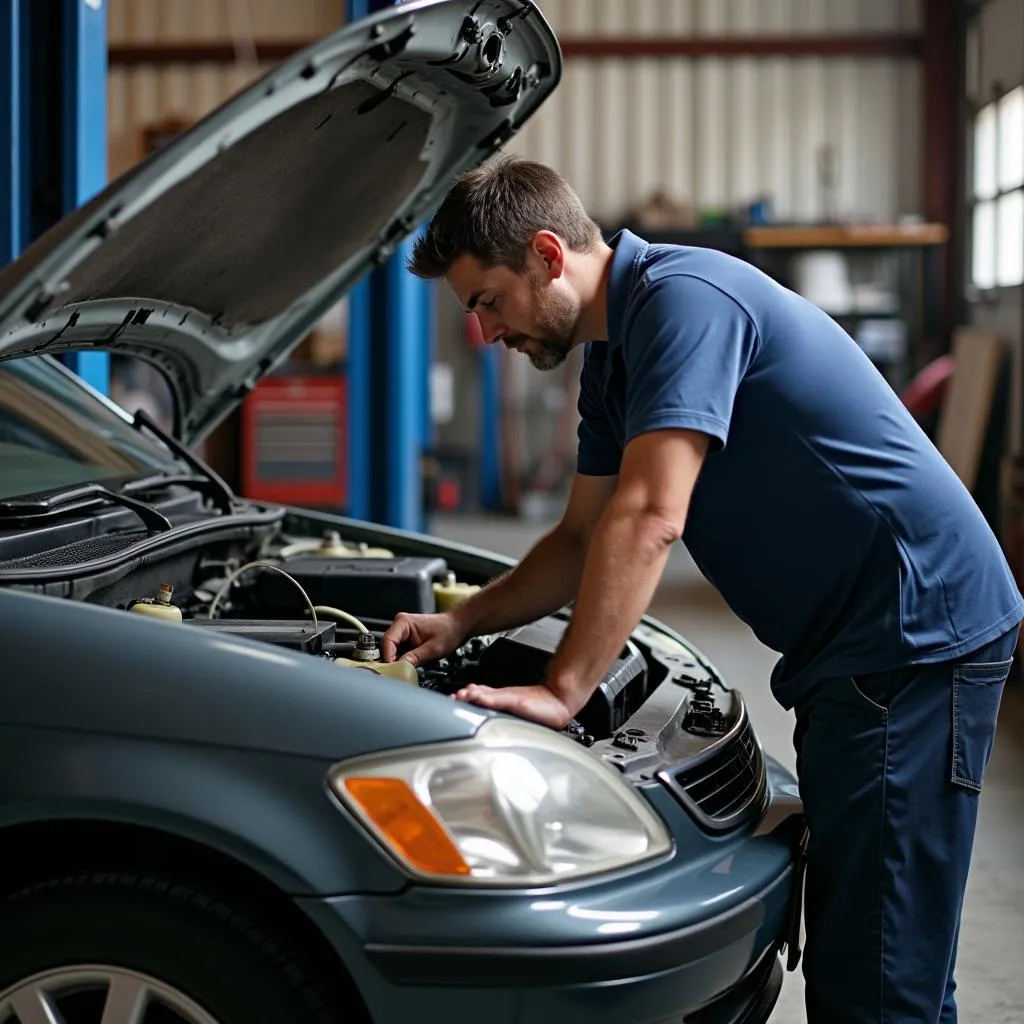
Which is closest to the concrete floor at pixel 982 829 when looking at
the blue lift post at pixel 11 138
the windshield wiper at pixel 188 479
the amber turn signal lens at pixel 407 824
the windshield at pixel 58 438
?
the amber turn signal lens at pixel 407 824

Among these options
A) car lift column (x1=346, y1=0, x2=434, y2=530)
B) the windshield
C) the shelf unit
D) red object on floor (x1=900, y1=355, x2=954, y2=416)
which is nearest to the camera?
the windshield

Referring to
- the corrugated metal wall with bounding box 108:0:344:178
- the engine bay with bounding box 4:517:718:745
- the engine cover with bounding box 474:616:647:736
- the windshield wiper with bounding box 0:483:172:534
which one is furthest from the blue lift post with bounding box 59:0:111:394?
the corrugated metal wall with bounding box 108:0:344:178

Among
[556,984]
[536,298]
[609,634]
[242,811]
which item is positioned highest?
[536,298]

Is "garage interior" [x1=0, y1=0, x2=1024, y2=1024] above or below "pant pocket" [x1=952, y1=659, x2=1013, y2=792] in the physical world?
above

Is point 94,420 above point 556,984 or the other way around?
above

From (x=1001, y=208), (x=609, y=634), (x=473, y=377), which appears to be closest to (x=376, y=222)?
(x=609, y=634)

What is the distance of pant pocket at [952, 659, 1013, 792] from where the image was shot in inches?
69.2

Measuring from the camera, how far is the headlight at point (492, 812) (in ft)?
4.59

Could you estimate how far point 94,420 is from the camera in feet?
8.53

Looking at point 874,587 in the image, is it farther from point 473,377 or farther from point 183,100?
point 183,100

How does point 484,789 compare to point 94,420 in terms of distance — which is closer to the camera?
point 484,789

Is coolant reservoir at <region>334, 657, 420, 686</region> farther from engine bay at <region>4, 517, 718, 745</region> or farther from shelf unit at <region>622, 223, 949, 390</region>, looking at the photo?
shelf unit at <region>622, 223, 949, 390</region>

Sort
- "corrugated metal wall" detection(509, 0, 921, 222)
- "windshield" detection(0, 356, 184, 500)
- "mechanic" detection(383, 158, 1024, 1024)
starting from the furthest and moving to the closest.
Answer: "corrugated metal wall" detection(509, 0, 921, 222) → "windshield" detection(0, 356, 184, 500) → "mechanic" detection(383, 158, 1024, 1024)

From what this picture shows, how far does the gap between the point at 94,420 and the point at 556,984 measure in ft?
5.34
